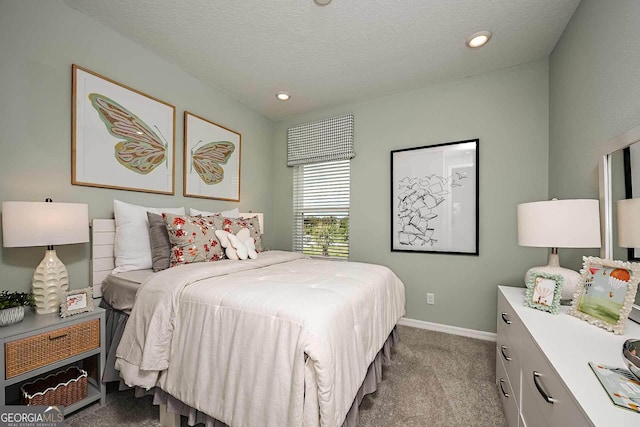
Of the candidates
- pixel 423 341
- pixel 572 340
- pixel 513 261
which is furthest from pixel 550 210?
pixel 423 341

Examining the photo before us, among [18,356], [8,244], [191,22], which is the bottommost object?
[18,356]

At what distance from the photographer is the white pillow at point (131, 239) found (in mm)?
2004

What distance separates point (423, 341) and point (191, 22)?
11.3 ft

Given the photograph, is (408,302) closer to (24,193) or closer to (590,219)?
(590,219)

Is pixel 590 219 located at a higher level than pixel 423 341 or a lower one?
higher

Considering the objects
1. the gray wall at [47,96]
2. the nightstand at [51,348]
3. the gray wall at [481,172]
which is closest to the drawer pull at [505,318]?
the gray wall at [481,172]

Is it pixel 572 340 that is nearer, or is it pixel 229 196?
pixel 572 340

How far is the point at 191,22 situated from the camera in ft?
6.59

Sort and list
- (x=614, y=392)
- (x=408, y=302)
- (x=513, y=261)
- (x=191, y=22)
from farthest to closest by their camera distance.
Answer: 1. (x=408, y=302)
2. (x=513, y=261)
3. (x=191, y=22)
4. (x=614, y=392)

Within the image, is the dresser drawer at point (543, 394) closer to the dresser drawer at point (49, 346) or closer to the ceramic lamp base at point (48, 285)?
the dresser drawer at point (49, 346)

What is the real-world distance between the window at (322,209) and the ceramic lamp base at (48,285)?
2.48 m

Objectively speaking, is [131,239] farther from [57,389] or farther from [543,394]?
[543,394]

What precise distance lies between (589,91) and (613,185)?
754 mm

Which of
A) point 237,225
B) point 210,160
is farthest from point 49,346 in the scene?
point 210,160
